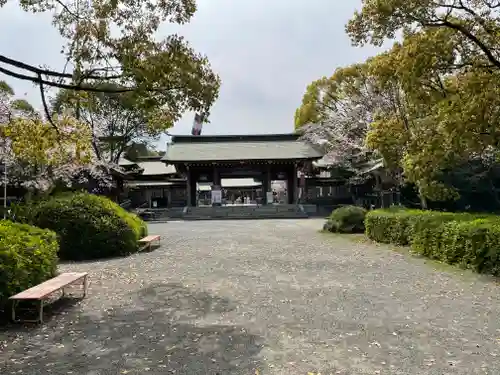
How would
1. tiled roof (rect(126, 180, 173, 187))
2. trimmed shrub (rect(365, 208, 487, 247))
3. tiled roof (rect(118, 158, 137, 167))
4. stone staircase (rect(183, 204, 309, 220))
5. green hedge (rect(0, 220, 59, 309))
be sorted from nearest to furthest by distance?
green hedge (rect(0, 220, 59, 309))
trimmed shrub (rect(365, 208, 487, 247))
stone staircase (rect(183, 204, 309, 220))
tiled roof (rect(118, 158, 137, 167))
tiled roof (rect(126, 180, 173, 187))

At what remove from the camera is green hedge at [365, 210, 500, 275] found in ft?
27.3

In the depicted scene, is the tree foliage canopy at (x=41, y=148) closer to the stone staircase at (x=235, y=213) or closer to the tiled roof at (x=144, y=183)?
the stone staircase at (x=235, y=213)

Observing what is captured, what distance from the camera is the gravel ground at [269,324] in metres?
4.16

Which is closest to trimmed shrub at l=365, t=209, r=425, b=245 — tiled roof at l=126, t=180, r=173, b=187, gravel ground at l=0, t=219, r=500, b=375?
gravel ground at l=0, t=219, r=500, b=375

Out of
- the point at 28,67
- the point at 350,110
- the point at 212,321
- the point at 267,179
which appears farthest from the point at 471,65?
the point at 267,179

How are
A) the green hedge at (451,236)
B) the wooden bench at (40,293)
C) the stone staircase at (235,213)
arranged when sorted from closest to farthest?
1. the wooden bench at (40,293)
2. the green hedge at (451,236)
3. the stone staircase at (235,213)

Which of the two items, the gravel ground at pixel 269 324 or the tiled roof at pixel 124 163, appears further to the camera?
the tiled roof at pixel 124 163

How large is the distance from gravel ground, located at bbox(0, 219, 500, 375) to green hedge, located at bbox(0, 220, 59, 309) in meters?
0.60

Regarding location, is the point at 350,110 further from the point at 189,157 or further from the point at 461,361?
the point at 461,361

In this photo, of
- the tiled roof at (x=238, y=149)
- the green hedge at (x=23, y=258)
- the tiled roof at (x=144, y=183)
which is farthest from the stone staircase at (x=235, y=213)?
the green hedge at (x=23, y=258)

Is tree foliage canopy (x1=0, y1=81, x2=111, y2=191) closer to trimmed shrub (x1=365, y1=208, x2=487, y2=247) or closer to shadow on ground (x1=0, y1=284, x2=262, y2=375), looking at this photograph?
shadow on ground (x1=0, y1=284, x2=262, y2=375)

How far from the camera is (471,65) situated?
9.49m

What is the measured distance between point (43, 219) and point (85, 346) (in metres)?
7.35

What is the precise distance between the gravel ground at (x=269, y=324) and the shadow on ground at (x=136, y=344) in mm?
12
